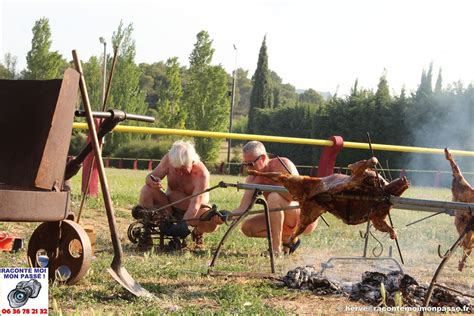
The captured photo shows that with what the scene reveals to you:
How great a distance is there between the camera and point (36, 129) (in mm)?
4504

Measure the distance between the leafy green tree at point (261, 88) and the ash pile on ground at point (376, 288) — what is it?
49.2 m

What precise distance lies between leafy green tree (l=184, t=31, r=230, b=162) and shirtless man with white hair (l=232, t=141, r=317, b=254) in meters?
41.4

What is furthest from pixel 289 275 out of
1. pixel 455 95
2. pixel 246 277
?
pixel 455 95

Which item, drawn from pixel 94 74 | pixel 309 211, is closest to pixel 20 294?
pixel 309 211

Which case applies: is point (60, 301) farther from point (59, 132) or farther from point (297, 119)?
point (297, 119)

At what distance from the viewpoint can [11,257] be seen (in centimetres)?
570

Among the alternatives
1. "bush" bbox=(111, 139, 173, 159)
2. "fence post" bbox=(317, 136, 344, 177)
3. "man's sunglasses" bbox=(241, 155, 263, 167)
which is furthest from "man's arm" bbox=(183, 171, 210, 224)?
"bush" bbox=(111, 139, 173, 159)

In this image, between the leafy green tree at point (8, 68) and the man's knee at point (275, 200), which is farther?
the leafy green tree at point (8, 68)

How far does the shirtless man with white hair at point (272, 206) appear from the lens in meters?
6.77

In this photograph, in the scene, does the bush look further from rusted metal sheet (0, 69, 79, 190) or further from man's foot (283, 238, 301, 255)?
rusted metal sheet (0, 69, 79, 190)

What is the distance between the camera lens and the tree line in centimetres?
3203

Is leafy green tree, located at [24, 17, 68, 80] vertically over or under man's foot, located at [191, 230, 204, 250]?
over

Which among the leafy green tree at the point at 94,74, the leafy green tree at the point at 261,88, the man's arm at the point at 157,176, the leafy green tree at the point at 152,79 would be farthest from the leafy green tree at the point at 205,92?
the man's arm at the point at 157,176

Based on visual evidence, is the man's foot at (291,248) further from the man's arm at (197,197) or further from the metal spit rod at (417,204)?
the metal spit rod at (417,204)
